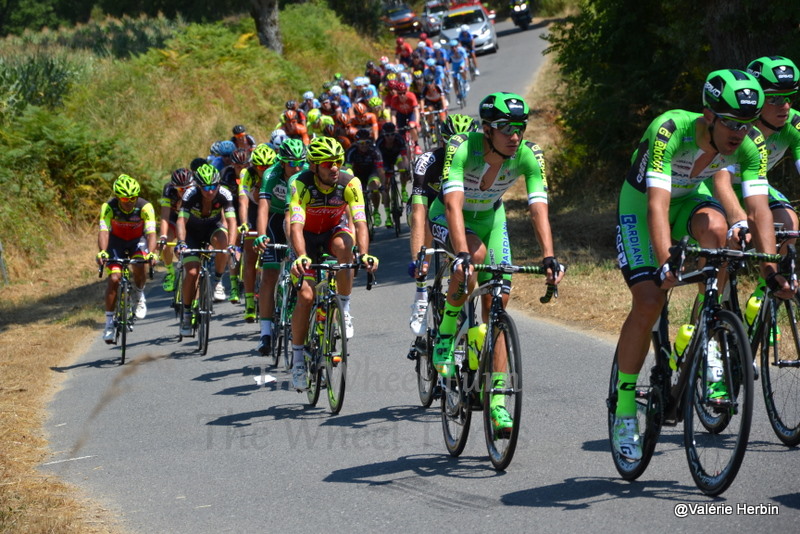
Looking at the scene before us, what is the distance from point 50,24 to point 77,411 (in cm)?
6208

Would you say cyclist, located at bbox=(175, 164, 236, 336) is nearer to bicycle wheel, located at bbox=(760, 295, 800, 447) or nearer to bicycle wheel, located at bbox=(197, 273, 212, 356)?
bicycle wheel, located at bbox=(197, 273, 212, 356)

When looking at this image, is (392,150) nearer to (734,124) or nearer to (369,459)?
(369,459)

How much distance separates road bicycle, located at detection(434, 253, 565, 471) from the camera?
19.6 feet

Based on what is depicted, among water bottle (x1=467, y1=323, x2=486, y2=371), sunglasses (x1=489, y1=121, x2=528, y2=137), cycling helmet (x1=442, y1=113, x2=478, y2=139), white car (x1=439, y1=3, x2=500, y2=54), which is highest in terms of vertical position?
white car (x1=439, y1=3, x2=500, y2=54)

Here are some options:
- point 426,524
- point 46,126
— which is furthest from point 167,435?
point 46,126

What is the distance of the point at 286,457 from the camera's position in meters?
7.41

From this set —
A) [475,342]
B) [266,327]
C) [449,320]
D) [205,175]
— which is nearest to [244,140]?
[205,175]

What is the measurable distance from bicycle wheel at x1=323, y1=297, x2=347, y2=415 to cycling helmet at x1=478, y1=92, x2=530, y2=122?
96.8 inches

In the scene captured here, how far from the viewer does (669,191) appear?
540 centimetres

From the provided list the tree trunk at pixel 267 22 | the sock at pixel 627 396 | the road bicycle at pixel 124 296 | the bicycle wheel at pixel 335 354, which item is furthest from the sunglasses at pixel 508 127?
the tree trunk at pixel 267 22

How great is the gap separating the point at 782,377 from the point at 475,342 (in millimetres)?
1847

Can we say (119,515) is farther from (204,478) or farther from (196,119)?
(196,119)

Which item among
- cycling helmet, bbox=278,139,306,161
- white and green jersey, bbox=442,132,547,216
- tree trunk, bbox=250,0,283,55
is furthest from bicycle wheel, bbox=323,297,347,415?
tree trunk, bbox=250,0,283,55

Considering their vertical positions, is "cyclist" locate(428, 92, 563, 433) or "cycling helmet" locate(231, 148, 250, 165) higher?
"cycling helmet" locate(231, 148, 250, 165)
